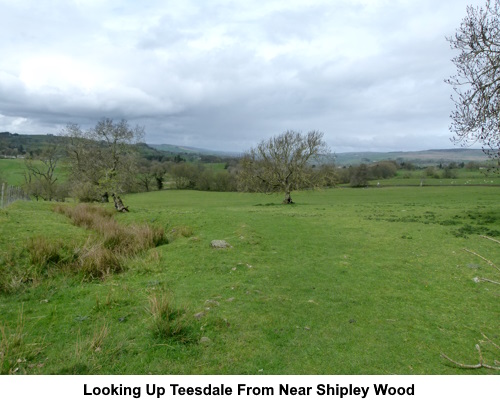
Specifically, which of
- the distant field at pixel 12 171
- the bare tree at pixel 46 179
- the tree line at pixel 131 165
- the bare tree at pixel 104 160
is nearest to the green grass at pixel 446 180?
the tree line at pixel 131 165

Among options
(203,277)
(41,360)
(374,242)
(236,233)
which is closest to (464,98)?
(374,242)

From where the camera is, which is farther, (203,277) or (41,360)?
(203,277)

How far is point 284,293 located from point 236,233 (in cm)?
585

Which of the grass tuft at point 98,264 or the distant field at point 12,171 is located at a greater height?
the distant field at point 12,171

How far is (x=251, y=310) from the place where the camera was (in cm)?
548

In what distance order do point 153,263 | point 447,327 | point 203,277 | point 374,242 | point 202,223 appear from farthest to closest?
point 202,223, point 374,242, point 153,263, point 203,277, point 447,327

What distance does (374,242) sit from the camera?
11602 millimetres

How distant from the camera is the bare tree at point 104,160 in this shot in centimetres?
2323

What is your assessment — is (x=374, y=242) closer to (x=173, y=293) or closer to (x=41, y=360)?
(x=173, y=293)

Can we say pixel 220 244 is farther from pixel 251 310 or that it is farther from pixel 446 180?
pixel 446 180

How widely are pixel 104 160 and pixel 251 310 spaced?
25.8 m

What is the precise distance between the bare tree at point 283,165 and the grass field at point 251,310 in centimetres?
1966

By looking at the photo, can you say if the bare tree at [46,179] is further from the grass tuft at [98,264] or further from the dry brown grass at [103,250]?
the grass tuft at [98,264]

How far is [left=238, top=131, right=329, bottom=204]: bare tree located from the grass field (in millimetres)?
19662
